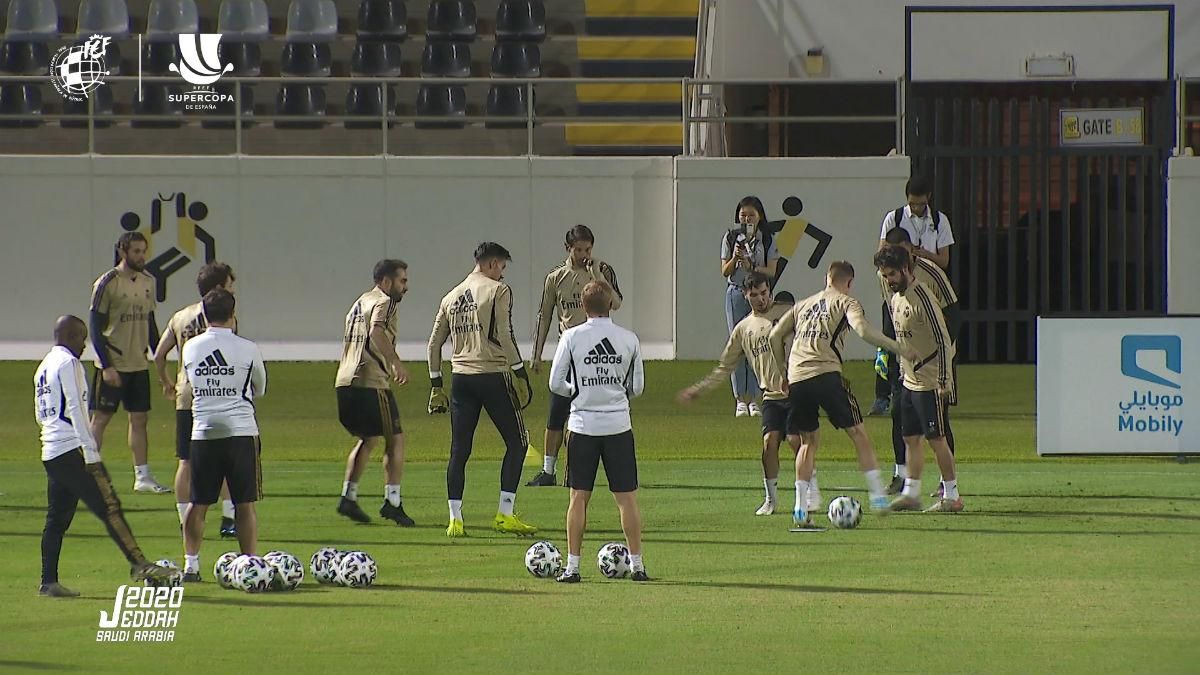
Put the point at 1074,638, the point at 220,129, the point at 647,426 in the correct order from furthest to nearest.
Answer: the point at 220,129
the point at 647,426
the point at 1074,638

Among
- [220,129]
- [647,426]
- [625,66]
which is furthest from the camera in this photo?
[625,66]

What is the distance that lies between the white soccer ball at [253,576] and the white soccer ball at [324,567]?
0.30m

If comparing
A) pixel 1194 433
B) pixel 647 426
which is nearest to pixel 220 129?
pixel 647 426

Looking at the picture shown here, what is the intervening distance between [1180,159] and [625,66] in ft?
30.7

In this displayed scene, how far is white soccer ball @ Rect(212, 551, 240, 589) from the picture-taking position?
9844 millimetres

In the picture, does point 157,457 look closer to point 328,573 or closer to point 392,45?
point 328,573

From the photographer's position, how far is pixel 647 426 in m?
19.0

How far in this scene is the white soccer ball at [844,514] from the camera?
12148 millimetres

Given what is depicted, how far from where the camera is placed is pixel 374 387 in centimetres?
1261

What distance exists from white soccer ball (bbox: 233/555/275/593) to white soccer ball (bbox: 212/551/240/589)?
0.18 ft

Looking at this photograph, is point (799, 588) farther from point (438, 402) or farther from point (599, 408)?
point (438, 402)

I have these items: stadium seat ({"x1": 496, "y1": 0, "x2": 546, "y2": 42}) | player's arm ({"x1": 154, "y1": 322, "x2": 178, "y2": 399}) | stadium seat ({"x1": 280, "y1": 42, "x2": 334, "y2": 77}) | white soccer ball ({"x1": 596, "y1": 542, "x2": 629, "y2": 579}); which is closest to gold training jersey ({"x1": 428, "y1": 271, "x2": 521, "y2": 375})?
player's arm ({"x1": 154, "y1": 322, "x2": 178, "y2": 399})

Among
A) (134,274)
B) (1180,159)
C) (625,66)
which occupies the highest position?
(625,66)

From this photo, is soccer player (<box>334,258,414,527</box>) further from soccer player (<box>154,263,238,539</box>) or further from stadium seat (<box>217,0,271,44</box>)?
stadium seat (<box>217,0,271,44</box>)
